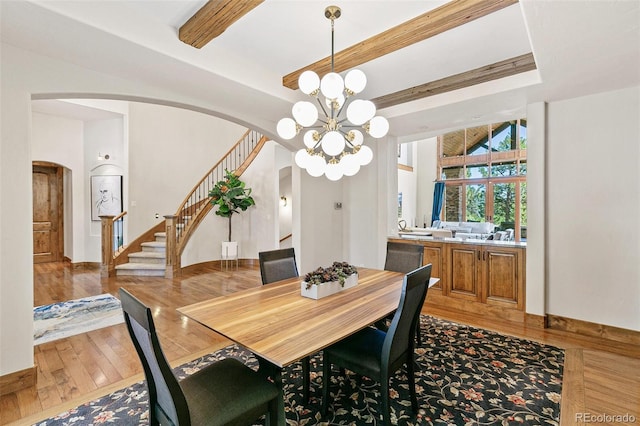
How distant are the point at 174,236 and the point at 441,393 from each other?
5431 millimetres

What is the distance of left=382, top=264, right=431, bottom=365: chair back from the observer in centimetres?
167

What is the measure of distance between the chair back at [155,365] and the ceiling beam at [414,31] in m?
2.45

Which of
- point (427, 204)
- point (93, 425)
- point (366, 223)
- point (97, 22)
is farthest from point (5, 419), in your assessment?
point (427, 204)

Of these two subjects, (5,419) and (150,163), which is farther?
(150,163)

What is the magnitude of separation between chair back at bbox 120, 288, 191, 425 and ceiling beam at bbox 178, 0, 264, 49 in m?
1.82

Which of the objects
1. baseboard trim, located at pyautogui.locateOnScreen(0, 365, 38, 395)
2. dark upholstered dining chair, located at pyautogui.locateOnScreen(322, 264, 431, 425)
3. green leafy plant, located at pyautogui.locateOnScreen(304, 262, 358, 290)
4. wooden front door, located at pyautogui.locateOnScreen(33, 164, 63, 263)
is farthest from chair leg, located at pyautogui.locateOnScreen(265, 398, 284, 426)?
wooden front door, located at pyautogui.locateOnScreen(33, 164, 63, 263)

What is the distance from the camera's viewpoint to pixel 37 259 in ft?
22.7

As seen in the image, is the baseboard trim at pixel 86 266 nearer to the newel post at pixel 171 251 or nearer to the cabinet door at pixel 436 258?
the newel post at pixel 171 251

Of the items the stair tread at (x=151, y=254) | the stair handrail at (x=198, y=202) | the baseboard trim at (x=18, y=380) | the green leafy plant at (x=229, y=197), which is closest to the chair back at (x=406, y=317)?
the baseboard trim at (x=18, y=380)

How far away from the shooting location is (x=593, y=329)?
3.13 metres

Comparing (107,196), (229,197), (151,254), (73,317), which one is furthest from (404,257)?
(107,196)

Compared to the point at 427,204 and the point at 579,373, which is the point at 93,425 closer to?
the point at 579,373

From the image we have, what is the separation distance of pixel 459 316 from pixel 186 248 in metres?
5.34

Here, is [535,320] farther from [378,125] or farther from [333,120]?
[333,120]
